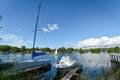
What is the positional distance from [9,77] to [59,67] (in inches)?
868

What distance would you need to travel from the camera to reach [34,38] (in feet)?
90.2

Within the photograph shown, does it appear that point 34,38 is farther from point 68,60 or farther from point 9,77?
point 9,77

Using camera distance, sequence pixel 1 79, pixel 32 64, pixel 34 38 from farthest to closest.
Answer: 1. pixel 34 38
2. pixel 32 64
3. pixel 1 79

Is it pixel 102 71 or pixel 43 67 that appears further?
pixel 43 67

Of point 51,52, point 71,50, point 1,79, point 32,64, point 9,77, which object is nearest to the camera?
point 1,79

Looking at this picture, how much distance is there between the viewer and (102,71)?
7000mm

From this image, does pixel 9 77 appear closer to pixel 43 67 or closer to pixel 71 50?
pixel 43 67

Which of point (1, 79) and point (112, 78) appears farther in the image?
point (112, 78)

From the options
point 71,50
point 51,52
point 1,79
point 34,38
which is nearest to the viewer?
point 1,79

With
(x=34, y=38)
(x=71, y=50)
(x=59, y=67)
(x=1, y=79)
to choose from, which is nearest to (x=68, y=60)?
(x=59, y=67)

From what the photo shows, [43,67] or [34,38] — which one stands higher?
[34,38]

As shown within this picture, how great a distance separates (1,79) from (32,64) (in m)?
18.4

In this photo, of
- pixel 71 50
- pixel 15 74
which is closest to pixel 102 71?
pixel 15 74

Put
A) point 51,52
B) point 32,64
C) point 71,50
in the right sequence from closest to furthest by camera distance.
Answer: point 32,64 < point 71,50 < point 51,52
